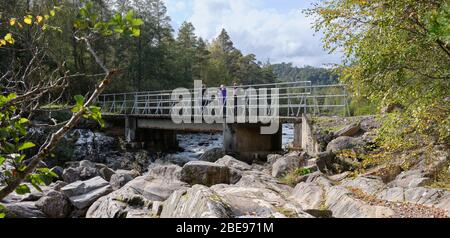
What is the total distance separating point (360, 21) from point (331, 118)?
7.76 metres

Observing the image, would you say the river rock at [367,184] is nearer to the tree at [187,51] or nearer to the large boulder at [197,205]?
the large boulder at [197,205]

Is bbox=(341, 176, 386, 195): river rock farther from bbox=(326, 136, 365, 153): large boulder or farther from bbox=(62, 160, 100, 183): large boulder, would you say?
bbox=(62, 160, 100, 183): large boulder

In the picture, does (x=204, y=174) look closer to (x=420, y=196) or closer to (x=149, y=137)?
(x=420, y=196)

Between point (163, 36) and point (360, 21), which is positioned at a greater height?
point (163, 36)

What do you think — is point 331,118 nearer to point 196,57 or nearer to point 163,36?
point 163,36

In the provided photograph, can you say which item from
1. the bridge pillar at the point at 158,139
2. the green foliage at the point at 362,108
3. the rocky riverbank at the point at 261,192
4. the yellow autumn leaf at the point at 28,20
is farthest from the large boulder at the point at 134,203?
the bridge pillar at the point at 158,139

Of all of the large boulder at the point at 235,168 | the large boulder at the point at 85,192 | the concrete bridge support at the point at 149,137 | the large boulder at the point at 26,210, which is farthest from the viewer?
the concrete bridge support at the point at 149,137

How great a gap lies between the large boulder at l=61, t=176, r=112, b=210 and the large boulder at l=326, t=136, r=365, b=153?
600cm

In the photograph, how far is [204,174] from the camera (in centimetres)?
866

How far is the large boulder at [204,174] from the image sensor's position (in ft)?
28.1

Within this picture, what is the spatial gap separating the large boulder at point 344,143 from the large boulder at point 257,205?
5.67 metres

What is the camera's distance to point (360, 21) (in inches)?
241
